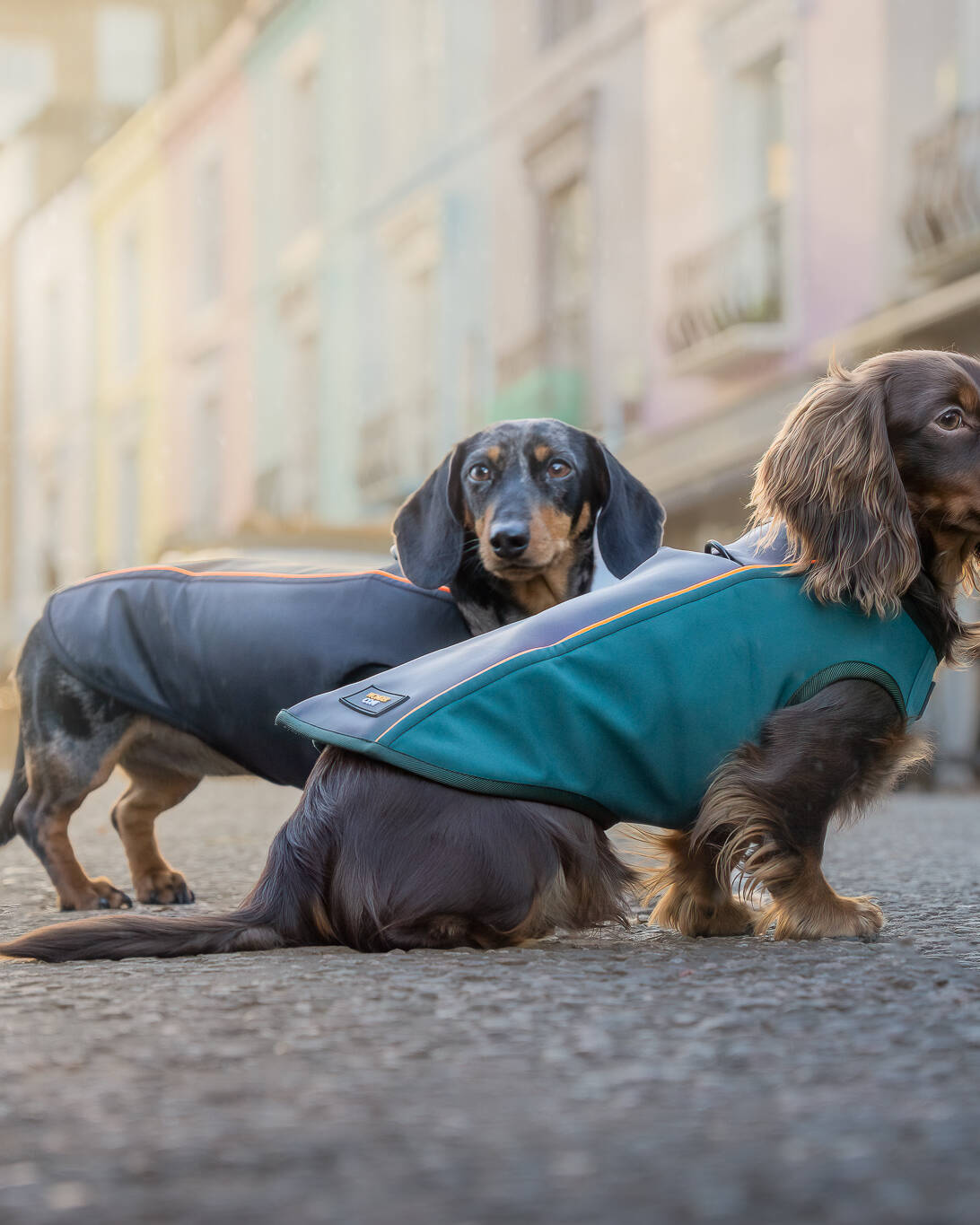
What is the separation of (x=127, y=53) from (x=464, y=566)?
26059 millimetres

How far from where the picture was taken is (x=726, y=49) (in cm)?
1270

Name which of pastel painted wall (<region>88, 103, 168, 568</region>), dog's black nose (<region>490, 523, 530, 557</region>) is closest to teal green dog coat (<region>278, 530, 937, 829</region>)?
dog's black nose (<region>490, 523, 530, 557</region>)

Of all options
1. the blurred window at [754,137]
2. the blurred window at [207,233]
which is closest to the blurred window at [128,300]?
the blurred window at [207,233]

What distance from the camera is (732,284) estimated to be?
12.4 m

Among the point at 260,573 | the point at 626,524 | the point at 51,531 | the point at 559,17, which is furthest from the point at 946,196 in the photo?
the point at 51,531

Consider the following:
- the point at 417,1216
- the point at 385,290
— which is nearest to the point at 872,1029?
the point at 417,1216

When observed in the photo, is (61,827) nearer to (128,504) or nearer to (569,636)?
(569,636)

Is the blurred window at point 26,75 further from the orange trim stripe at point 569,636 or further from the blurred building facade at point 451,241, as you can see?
the orange trim stripe at point 569,636

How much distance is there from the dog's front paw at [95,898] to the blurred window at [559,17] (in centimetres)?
1246

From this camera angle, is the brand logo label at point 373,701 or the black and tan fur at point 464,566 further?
the black and tan fur at point 464,566

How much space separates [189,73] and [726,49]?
12.3 m

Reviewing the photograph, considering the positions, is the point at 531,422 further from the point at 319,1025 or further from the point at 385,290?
the point at 385,290

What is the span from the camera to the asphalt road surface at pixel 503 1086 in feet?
4.85

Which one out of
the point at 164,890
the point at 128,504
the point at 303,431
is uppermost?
the point at 303,431
